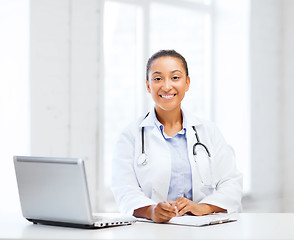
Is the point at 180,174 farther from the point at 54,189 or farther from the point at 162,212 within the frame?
the point at 54,189

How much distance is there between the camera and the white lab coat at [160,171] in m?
2.12

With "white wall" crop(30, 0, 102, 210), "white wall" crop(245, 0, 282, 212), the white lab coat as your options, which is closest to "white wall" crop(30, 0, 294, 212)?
"white wall" crop(30, 0, 102, 210)

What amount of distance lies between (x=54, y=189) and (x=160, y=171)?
60cm

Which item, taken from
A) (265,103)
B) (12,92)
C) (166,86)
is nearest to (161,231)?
(166,86)

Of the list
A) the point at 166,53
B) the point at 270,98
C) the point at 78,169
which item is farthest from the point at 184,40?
the point at 78,169

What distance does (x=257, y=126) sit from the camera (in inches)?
192

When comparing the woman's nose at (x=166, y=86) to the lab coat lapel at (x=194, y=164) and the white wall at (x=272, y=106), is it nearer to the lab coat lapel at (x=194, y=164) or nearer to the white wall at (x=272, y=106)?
the lab coat lapel at (x=194, y=164)

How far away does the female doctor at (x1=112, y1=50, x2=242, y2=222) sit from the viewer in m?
2.14

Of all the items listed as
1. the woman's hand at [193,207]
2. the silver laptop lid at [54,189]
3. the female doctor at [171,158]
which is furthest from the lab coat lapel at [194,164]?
the silver laptop lid at [54,189]

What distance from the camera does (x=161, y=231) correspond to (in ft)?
5.45

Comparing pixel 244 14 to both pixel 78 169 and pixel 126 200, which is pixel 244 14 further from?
pixel 78 169

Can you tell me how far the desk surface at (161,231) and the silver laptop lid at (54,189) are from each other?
0.05 meters

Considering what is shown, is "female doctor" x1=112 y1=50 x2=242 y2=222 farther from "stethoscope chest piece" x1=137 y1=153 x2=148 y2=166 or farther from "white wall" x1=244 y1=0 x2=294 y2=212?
"white wall" x1=244 y1=0 x2=294 y2=212

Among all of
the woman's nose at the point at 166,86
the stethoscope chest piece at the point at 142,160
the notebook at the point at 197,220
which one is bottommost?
the notebook at the point at 197,220
